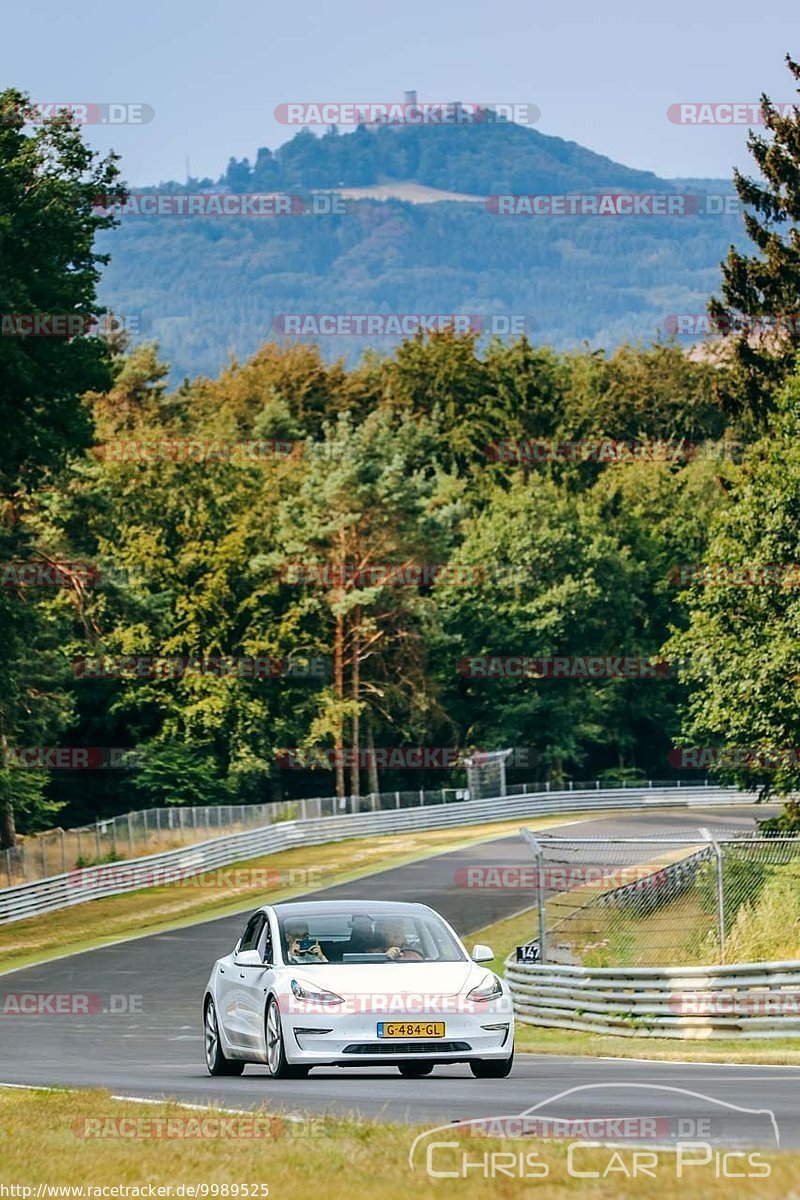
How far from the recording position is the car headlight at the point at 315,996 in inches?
594

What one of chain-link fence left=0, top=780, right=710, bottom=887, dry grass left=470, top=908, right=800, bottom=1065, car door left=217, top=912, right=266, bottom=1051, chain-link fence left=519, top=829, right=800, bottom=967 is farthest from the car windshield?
chain-link fence left=0, top=780, right=710, bottom=887

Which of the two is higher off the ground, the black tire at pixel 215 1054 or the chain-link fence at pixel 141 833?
the black tire at pixel 215 1054

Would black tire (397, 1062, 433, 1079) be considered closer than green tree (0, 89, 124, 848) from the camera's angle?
Yes

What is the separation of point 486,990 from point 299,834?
181 feet

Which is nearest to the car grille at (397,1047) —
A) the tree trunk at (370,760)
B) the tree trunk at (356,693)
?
the tree trunk at (356,693)

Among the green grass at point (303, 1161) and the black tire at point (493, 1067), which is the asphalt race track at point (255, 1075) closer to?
the black tire at point (493, 1067)

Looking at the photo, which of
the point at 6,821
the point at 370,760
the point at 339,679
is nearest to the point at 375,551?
the point at 339,679

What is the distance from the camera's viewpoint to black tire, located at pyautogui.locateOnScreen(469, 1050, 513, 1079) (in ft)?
50.5

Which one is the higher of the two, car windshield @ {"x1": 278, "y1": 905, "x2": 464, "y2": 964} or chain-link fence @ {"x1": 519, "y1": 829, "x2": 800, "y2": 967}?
car windshield @ {"x1": 278, "y1": 905, "x2": 464, "y2": 964}

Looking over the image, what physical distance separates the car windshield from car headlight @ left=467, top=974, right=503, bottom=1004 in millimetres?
424

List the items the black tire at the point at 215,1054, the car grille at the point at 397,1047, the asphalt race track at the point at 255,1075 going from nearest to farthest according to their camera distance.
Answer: the asphalt race track at the point at 255,1075
the car grille at the point at 397,1047
the black tire at the point at 215,1054

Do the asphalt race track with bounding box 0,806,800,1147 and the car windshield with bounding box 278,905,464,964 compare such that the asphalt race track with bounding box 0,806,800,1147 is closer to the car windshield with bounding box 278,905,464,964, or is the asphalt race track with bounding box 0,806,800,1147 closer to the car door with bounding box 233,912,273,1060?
the car door with bounding box 233,912,273,1060

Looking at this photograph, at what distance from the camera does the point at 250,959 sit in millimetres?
16156

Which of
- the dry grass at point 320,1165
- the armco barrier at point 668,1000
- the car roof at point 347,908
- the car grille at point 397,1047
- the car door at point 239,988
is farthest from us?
the armco barrier at point 668,1000
